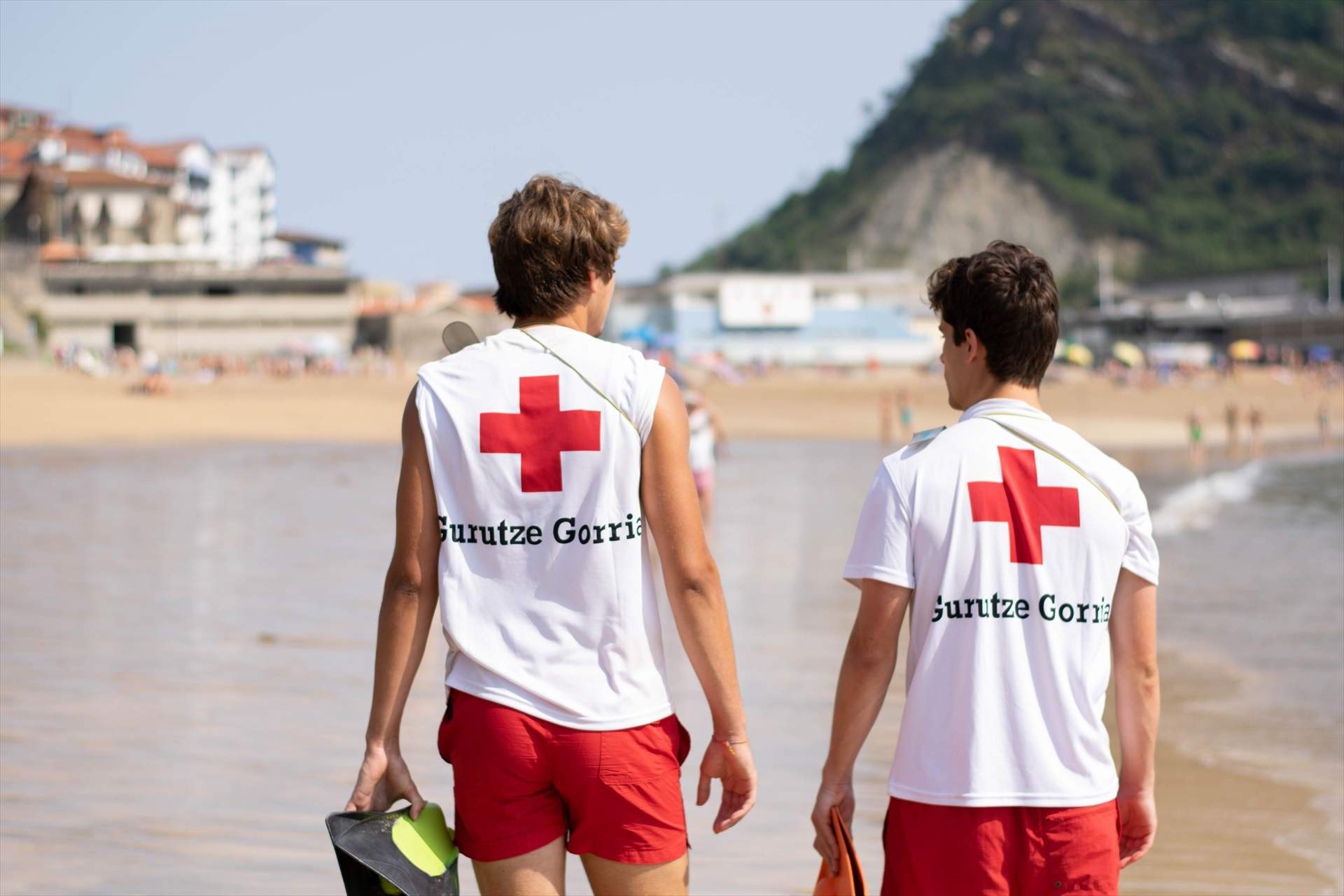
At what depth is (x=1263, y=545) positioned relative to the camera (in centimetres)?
1530

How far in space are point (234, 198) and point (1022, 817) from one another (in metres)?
93.2

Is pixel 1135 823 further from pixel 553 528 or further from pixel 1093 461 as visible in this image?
pixel 553 528

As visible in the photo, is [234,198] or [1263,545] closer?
[1263,545]

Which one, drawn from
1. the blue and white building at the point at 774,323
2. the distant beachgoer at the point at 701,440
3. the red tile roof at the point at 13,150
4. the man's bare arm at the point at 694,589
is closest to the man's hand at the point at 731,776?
the man's bare arm at the point at 694,589

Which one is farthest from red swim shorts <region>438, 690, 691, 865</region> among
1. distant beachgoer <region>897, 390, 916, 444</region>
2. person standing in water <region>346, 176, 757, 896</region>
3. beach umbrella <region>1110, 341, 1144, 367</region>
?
beach umbrella <region>1110, 341, 1144, 367</region>

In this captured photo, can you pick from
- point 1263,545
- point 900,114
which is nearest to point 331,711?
point 1263,545

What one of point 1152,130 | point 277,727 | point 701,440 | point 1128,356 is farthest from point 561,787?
point 1152,130

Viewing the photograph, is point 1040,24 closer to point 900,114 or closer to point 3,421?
point 900,114

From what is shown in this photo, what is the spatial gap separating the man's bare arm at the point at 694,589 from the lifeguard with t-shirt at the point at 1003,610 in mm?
238

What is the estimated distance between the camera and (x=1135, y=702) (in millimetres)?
2342

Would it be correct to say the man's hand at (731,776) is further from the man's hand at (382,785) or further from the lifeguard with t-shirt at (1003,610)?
the man's hand at (382,785)

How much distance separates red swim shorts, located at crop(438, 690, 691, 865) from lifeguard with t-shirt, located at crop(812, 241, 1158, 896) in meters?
0.37

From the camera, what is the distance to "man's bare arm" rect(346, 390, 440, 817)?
231cm

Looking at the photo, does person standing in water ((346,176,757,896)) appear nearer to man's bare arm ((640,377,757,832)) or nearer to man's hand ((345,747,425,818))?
man's bare arm ((640,377,757,832))
